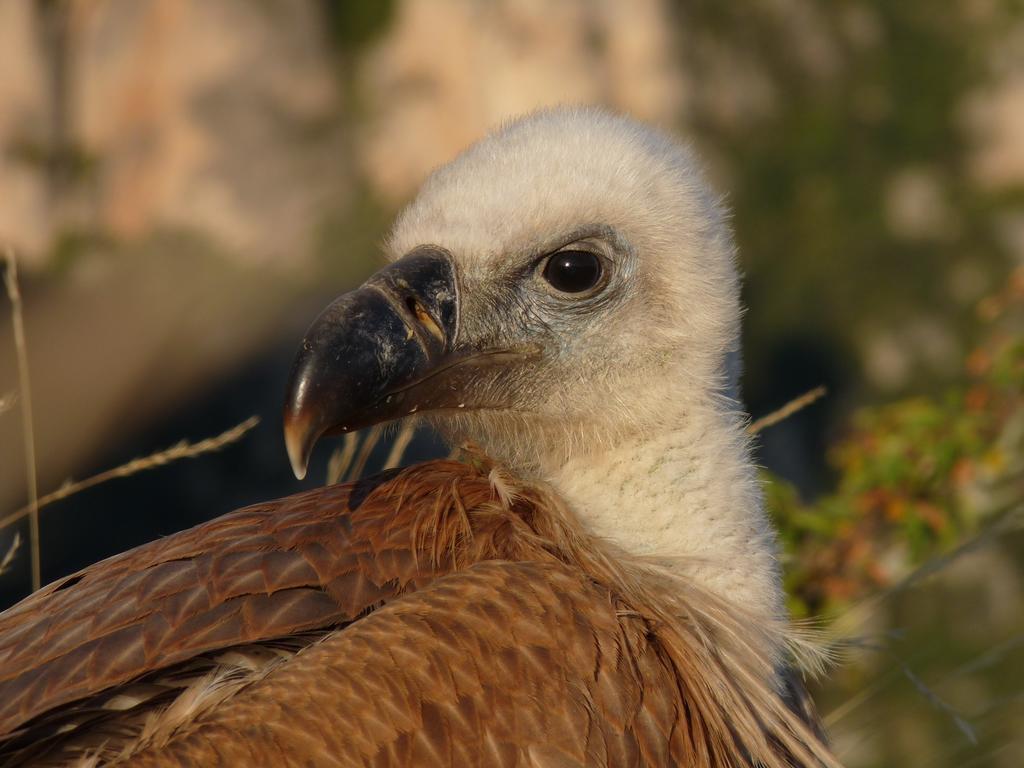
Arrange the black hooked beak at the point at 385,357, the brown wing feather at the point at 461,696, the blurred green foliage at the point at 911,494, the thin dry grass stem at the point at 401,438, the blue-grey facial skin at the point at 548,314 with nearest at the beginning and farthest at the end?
the brown wing feather at the point at 461,696
the black hooked beak at the point at 385,357
the blue-grey facial skin at the point at 548,314
the thin dry grass stem at the point at 401,438
the blurred green foliage at the point at 911,494

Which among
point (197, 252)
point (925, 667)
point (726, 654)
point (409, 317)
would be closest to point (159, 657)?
point (409, 317)

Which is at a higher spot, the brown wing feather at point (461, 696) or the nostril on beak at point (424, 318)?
the nostril on beak at point (424, 318)

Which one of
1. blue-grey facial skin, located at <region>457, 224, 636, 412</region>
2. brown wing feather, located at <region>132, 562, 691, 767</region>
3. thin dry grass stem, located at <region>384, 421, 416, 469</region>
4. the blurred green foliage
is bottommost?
the blurred green foliage

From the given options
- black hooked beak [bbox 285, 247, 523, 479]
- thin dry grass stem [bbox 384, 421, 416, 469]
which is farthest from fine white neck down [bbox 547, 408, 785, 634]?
thin dry grass stem [bbox 384, 421, 416, 469]

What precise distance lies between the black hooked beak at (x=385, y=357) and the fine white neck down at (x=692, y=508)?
32 cm

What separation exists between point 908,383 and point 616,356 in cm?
867

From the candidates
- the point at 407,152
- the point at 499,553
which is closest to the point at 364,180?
the point at 407,152

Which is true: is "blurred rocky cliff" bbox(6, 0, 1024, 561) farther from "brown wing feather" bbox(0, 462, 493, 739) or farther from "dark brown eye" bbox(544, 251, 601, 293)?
"brown wing feather" bbox(0, 462, 493, 739)

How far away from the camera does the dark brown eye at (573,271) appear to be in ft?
8.69

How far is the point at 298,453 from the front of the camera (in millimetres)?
2264

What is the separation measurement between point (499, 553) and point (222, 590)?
0.48 metres

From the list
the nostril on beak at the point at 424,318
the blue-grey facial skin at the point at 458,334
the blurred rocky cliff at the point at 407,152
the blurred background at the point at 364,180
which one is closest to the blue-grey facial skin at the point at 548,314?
the blue-grey facial skin at the point at 458,334

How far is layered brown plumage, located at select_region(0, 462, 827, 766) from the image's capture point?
6.69ft

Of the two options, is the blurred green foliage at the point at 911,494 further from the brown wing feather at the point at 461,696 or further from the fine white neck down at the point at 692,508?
the brown wing feather at the point at 461,696
